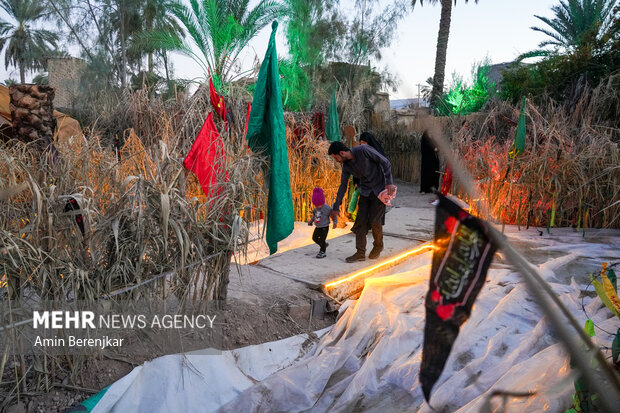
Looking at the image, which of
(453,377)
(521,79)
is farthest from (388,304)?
(521,79)

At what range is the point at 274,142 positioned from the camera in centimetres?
388

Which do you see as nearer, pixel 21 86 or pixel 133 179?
pixel 133 179

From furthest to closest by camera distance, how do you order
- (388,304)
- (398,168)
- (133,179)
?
(398,168) < (388,304) < (133,179)

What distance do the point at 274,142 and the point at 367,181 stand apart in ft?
5.72

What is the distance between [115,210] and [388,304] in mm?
2237

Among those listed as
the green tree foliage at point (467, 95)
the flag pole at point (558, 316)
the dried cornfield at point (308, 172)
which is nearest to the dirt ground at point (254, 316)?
the dried cornfield at point (308, 172)

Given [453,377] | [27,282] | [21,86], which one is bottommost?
[453,377]

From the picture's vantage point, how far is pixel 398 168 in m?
14.5

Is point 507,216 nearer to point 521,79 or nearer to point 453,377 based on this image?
point 453,377

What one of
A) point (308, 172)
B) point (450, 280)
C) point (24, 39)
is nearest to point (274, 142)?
point (450, 280)

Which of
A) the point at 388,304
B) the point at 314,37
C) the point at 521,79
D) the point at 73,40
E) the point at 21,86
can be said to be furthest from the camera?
the point at 73,40

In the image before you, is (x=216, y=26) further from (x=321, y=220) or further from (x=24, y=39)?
(x=24, y=39)

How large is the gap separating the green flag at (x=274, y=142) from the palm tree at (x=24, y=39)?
27.8m

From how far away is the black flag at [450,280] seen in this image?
0.92 m
